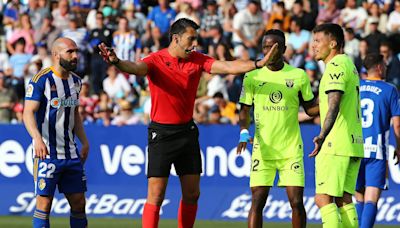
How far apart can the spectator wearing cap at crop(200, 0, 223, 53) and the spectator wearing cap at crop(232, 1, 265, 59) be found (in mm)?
457

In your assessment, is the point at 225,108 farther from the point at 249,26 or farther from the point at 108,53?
the point at 108,53

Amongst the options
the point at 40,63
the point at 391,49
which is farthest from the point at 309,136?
the point at 40,63

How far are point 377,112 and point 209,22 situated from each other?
960cm

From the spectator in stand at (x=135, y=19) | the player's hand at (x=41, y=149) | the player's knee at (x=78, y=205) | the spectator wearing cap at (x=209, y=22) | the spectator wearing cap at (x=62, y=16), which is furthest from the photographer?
the spectator wearing cap at (x=62, y=16)

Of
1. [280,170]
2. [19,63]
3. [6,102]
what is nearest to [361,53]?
[6,102]

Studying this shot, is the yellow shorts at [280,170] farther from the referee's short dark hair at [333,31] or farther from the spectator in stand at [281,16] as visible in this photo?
the spectator in stand at [281,16]

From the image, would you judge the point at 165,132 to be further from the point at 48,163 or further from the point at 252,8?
the point at 252,8

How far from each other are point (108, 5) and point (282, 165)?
41.7 feet

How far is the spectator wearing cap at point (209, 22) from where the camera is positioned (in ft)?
74.3

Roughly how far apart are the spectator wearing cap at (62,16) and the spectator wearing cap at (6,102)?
3.01 metres

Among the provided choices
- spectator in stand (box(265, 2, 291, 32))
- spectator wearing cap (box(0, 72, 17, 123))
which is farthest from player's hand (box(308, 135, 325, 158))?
spectator in stand (box(265, 2, 291, 32))

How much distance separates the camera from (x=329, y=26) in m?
11.6

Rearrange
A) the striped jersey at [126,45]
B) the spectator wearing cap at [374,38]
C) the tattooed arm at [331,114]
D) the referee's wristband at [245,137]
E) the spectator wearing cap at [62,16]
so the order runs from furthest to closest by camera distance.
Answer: the spectator wearing cap at [62,16] → the striped jersey at [126,45] → the spectator wearing cap at [374,38] → the referee's wristband at [245,137] → the tattooed arm at [331,114]

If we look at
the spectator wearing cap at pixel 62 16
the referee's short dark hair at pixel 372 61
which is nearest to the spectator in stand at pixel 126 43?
the spectator wearing cap at pixel 62 16
